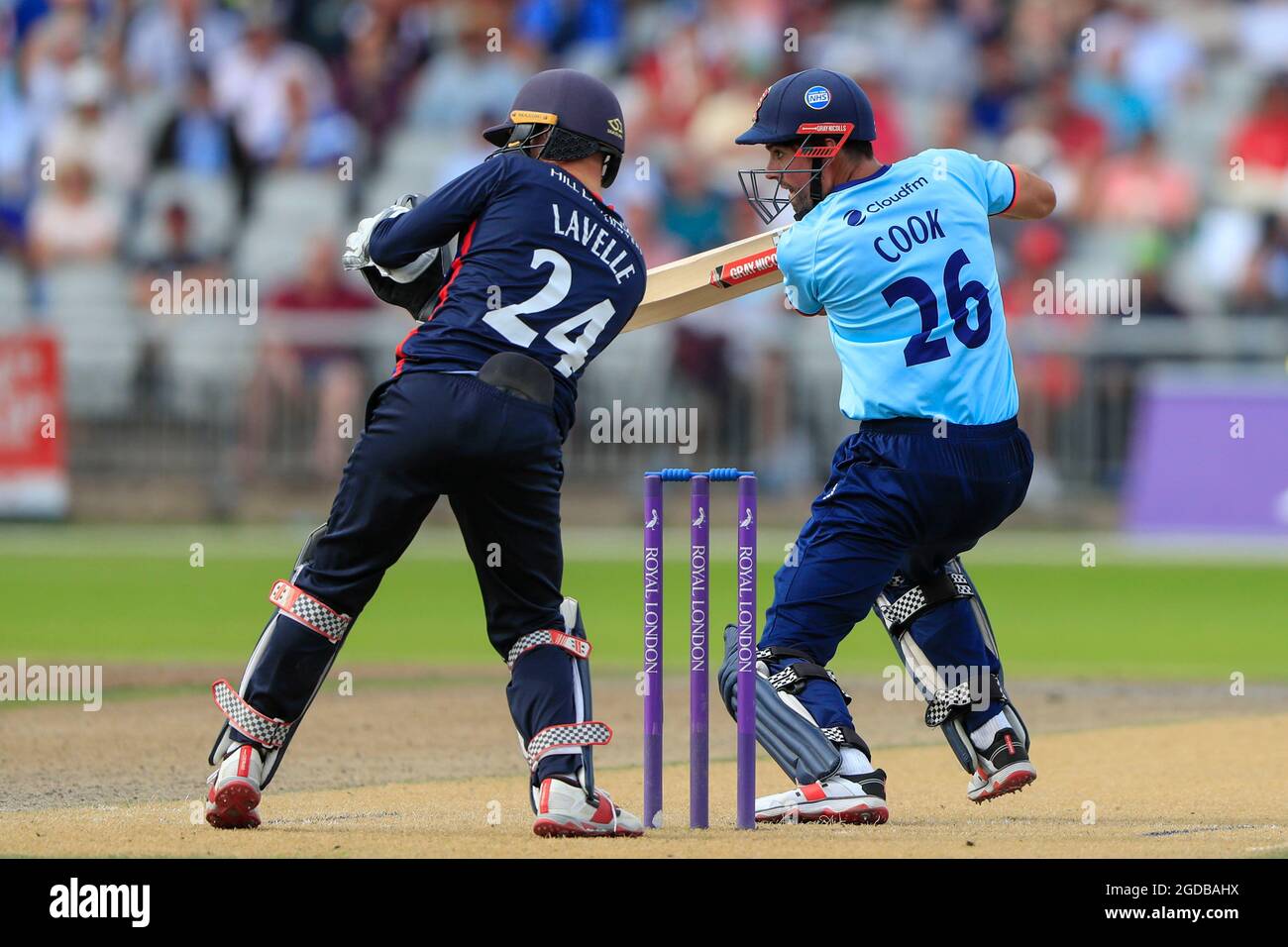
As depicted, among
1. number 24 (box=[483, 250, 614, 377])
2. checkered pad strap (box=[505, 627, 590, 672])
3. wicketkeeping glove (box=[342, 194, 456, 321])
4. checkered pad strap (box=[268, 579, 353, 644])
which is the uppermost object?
wicketkeeping glove (box=[342, 194, 456, 321])

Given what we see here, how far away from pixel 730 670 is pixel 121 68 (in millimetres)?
16748

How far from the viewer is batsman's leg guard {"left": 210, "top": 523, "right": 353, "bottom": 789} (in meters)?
6.54

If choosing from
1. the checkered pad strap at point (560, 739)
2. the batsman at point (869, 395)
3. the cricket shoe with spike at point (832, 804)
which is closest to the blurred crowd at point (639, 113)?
the batsman at point (869, 395)

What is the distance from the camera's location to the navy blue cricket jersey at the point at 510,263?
21.3ft

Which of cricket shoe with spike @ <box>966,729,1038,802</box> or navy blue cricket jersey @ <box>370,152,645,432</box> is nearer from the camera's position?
navy blue cricket jersey @ <box>370,152,645,432</box>

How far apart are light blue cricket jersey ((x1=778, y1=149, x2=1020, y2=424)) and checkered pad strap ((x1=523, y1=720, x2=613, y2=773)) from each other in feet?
4.78

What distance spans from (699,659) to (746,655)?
0.50 feet

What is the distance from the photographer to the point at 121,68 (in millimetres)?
21781

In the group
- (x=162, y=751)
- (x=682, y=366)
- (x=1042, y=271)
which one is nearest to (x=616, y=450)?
(x=682, y=366)

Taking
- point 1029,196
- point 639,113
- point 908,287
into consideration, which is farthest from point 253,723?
point 639,113

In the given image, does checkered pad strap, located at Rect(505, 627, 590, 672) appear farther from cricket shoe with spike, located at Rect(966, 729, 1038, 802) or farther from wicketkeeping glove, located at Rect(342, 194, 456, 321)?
cricket shoe with spike, located at Rect(966, 729, 1038, 802)

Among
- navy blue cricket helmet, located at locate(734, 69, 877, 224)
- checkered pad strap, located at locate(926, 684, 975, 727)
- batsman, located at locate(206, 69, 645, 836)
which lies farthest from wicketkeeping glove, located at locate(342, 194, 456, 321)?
checkered pad strap, located at locate(926, 684, 975, 727)

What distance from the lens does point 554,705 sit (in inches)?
256

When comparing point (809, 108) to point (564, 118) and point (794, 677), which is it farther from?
point (794, 677)
